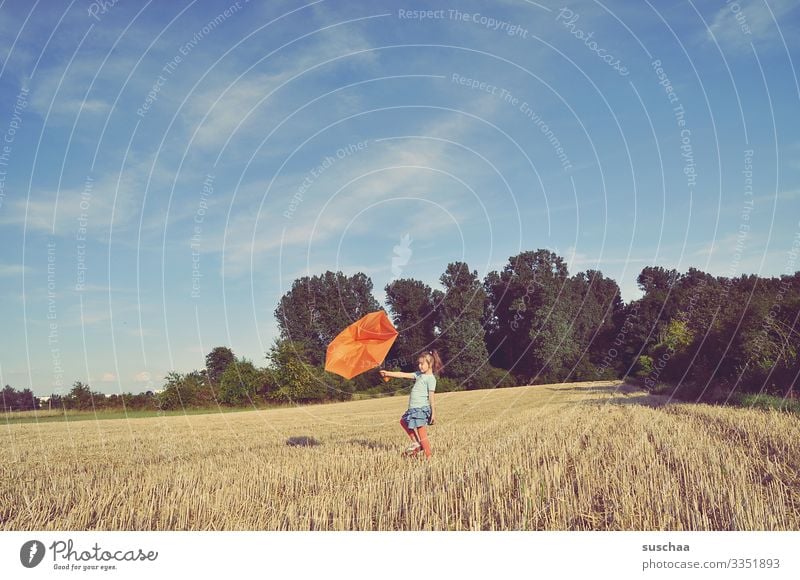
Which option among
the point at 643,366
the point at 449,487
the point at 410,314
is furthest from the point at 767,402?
the point at 643,366

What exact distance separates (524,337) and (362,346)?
4767 centimetres

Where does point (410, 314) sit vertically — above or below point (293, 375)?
above

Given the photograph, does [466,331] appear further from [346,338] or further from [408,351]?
[346,338]

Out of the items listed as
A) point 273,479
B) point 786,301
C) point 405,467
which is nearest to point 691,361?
point 786,301

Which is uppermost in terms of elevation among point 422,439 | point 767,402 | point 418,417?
point 418,417

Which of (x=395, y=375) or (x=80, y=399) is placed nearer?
(x=395, y=375)

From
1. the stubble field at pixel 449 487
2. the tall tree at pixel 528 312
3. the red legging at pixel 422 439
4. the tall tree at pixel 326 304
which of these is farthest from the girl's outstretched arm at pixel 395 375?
the tall tree at pixel 528 312

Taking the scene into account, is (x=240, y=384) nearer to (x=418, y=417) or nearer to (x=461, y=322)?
(x=461, y=322)

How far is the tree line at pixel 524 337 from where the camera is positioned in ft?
61.0

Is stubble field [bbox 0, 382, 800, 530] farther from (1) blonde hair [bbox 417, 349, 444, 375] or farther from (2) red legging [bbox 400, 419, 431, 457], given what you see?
(1) blonde hair [bbox 417, 349, 444, 375]

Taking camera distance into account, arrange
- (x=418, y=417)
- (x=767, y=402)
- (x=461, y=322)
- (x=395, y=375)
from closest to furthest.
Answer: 1. (x=395, y=375)
2. (x=418, y=417)
3. (x=767, y=402)
4. (x=461, y=322)

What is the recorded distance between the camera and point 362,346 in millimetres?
8914

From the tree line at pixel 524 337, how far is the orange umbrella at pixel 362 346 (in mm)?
4461
